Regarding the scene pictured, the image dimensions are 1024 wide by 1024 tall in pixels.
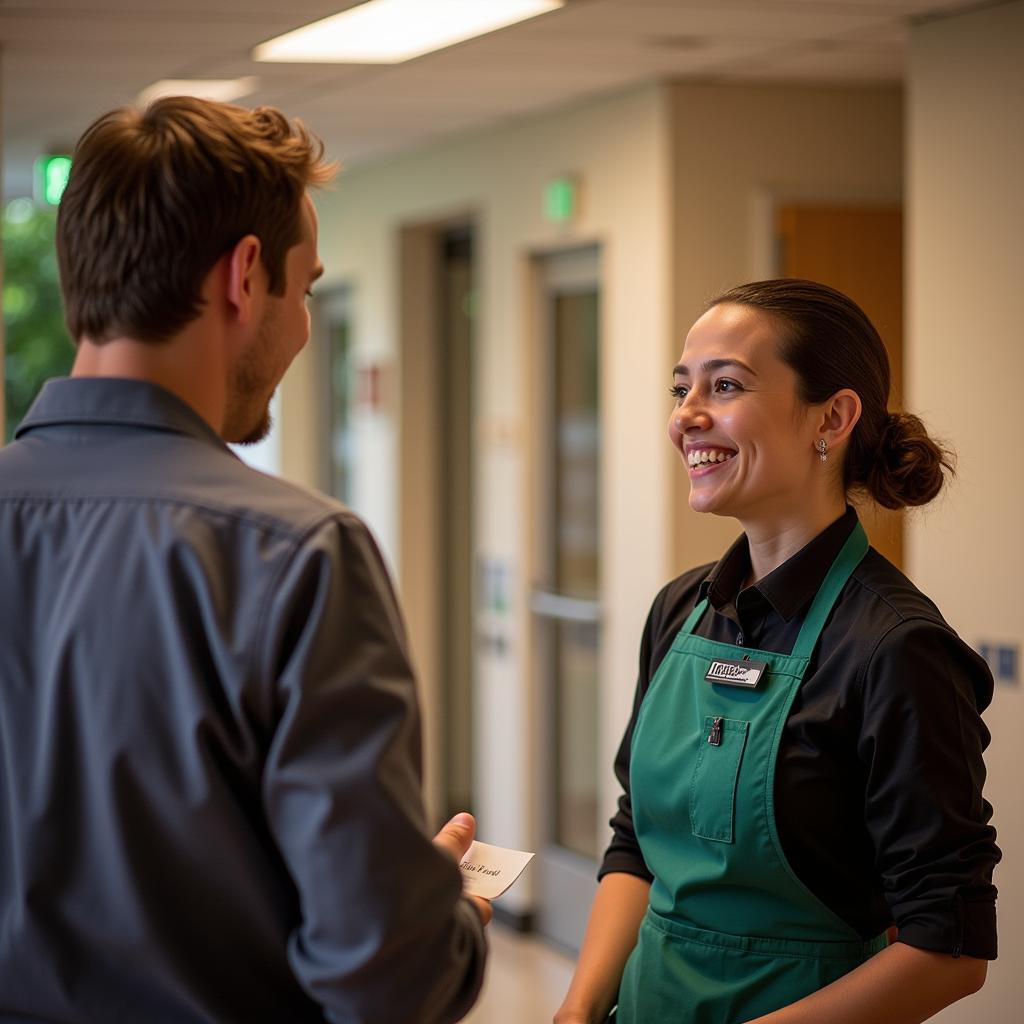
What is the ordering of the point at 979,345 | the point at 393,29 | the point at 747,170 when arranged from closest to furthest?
1. the point at 979,345
2. the point at 393,29
3. the point at 747,170

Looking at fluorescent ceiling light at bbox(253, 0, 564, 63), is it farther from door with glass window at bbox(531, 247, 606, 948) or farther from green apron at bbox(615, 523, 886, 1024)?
green apron at bbox(615, 523, 886, 1024)

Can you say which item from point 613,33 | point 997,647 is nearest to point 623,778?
point 997,647

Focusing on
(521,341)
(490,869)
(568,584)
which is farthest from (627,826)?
(521,341)

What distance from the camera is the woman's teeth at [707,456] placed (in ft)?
6.71

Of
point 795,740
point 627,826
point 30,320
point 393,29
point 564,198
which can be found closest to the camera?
point 795,740

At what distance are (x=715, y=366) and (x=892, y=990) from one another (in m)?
0.83

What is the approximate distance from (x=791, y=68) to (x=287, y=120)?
3265 mm

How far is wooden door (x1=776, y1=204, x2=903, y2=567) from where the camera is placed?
15.2 ft

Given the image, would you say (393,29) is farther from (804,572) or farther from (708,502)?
(804,572)

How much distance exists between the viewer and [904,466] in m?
2.02

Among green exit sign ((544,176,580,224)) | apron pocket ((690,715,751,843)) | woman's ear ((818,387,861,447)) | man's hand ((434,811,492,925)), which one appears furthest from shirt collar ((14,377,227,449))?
green exit sign ((544,176,580,224))

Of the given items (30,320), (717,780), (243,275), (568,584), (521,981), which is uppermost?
(30,320)

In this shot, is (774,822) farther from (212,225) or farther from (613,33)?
(613,33)

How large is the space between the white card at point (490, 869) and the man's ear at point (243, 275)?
697 mm
